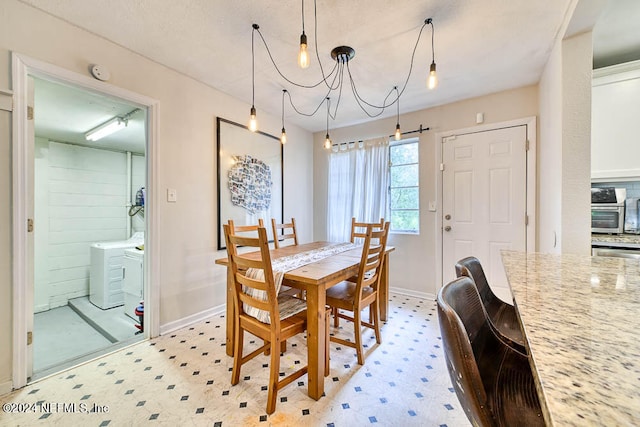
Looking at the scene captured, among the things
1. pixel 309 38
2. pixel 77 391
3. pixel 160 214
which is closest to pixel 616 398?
pixel 309 38

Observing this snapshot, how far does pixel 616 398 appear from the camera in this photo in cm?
39

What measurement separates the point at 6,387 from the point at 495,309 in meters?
2.88

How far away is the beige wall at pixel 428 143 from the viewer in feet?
9.30

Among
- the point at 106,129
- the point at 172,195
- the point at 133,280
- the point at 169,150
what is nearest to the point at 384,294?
the point at 172,195

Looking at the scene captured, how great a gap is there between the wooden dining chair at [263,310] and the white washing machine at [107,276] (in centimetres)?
258

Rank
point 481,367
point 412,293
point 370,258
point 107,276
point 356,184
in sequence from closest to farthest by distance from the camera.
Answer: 1. point 481,367
2. point 370,258
3. point 107,276
4. point 412,293
5. point 356,184

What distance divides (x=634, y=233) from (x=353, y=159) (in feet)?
9.56

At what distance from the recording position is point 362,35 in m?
1.93

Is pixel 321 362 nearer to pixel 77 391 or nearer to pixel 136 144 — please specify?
pixel 77 391

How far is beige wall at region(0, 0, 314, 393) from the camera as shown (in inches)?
63.5

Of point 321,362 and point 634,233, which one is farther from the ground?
point 634,233

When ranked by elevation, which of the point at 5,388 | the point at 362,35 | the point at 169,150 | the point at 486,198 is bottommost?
the point at 5,388

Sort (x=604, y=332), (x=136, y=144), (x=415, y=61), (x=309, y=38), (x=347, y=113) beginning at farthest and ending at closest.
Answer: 1. (x=136, y=144)
2. (x=347, y=113)
3. (x=415, y=61)
4. (x=309, y=38)
5. (x=604, y=332)

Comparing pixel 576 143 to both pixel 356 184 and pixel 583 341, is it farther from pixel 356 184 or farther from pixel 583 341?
pixel 356 184
